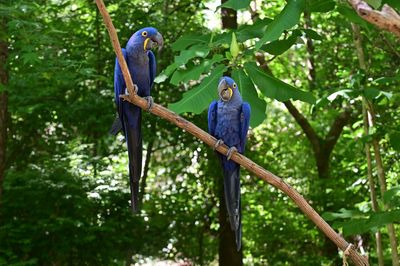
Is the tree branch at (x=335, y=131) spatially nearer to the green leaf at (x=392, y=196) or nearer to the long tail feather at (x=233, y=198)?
the green leaf at (x=392, y=196)

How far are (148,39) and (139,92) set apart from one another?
27 cm

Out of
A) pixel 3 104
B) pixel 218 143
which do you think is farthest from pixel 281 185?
pixel 3 104

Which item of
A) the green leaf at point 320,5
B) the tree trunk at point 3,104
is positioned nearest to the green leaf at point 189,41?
the green leaf at point 320,5

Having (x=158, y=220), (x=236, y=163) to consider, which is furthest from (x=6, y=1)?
(x=158, y=220)

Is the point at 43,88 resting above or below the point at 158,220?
above

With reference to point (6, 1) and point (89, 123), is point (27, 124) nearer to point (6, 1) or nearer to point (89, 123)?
point (89, 123)

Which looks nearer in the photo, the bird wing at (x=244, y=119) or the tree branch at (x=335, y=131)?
the bird wing at (x=244, y=119)

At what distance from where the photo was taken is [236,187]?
73.7 inches

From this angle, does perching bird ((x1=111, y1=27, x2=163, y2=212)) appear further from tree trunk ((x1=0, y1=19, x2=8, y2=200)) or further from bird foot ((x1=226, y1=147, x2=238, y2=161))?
tree trunk ((x1=0, y1=19, x2=8, y2=200))

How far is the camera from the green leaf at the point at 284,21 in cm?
178

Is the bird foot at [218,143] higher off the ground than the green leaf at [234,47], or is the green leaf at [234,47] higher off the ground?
the green leaf at [234,47]

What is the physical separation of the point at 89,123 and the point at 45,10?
110cm

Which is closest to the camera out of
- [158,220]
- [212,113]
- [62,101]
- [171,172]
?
[212,113]

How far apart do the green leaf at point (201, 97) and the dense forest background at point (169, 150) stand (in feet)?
1.44
